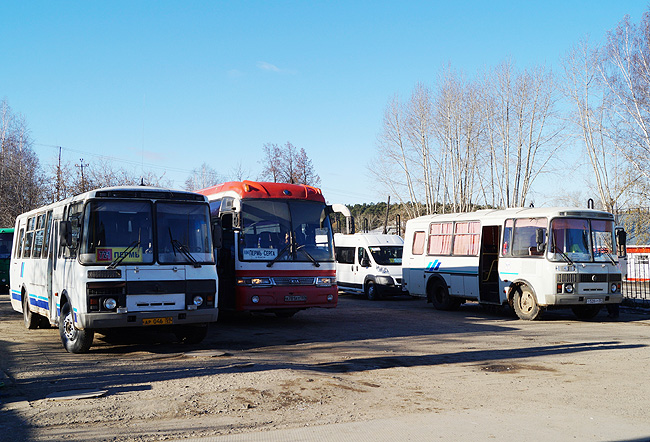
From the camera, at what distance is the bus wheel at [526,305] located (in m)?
16.8

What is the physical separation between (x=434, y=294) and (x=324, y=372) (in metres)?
12.1

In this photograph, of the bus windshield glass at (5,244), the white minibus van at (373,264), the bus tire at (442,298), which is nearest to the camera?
the bus tire at (442,298)

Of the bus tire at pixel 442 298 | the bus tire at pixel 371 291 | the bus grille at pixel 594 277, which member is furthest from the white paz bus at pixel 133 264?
the bus tire at pixel 371 291

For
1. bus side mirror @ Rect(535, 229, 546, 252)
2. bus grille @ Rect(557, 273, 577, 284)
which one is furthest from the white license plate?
bus side mirror @ Rect(535, 229, 546, 252)

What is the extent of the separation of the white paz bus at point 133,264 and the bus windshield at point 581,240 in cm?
947

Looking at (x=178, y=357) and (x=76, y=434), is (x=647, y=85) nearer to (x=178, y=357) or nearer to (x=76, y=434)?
(x=178, y=357)

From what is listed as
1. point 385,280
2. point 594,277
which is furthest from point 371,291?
point 594,277

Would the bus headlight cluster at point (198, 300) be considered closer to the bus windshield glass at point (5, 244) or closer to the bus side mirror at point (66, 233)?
the bus side mirror at point (66, 233)

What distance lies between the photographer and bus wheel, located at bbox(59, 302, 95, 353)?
424 inches

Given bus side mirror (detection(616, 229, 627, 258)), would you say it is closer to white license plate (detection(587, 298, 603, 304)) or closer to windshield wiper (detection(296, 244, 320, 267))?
white license plate (detection(587, 298, 603, 304))

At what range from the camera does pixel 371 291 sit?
25.2 m

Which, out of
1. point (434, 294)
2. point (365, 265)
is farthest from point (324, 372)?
point (365, 265)

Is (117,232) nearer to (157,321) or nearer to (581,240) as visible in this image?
(157,321)

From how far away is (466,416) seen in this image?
684cm
